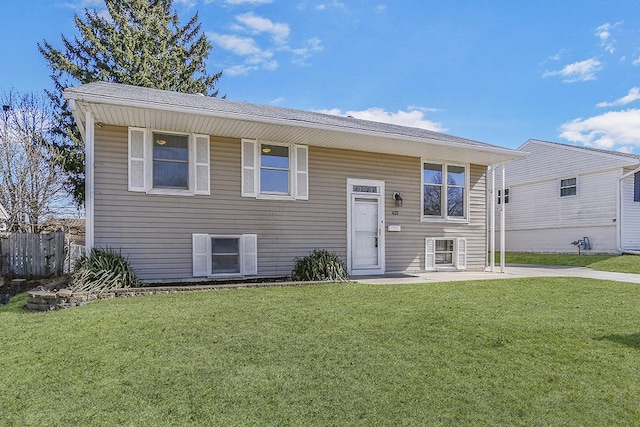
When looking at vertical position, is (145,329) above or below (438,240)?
below

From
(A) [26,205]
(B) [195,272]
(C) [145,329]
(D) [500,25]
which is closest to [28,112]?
(A) [26,205]

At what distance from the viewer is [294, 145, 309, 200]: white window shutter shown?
323 inches

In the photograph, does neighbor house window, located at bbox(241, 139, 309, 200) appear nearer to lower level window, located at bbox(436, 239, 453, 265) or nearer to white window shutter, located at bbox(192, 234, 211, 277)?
white window shutter, located at bbox(192, 234, 211, 277)

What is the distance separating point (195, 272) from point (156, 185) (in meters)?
1.80

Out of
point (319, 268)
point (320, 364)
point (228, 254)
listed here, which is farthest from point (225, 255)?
point (320, 364)

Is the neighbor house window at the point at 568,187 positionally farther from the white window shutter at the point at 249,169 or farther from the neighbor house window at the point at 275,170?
the white window shutter at the point at 249,169

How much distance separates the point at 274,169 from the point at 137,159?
8.59 ft

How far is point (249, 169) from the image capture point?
7.82 m

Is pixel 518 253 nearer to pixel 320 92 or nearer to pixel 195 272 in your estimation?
pixel 320 92

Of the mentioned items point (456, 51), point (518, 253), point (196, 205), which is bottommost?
point (518, 253)

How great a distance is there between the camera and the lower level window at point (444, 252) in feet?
32.2

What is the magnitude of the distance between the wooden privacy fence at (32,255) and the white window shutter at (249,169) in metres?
4.06

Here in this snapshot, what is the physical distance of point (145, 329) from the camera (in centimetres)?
385

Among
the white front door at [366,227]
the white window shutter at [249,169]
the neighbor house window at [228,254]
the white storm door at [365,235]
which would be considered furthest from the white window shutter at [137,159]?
the white storm door at [365,235]
